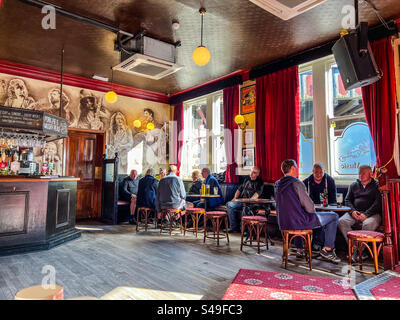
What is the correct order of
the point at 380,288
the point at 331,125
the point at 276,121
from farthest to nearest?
the point at 276,121 → the point at 331,125 → the point at 380,288

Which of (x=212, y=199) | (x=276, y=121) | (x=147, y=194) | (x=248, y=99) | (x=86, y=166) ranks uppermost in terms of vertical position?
(x=248, y=99)

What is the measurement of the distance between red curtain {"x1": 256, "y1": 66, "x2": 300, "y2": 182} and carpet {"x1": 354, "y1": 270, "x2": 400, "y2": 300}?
2743 mm

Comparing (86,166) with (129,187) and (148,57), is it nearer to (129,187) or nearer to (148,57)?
(129,187)

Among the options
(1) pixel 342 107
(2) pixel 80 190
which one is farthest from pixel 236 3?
(2) pixel 80 190

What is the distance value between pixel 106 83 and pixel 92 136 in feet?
4.99

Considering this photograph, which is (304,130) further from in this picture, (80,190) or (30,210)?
(80,190)

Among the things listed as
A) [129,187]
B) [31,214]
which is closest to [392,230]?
[31,214]

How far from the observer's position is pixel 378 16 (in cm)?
439

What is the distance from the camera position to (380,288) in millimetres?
2902

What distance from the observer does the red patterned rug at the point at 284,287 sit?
2.67 meters

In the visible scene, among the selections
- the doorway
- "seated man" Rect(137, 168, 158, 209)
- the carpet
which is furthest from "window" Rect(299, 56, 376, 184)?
the doorway

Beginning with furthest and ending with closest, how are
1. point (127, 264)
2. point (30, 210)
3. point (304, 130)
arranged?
point (304, 130), point (30, 210), point (127, 264)

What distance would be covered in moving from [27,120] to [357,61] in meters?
5.65

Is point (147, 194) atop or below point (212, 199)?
atop
